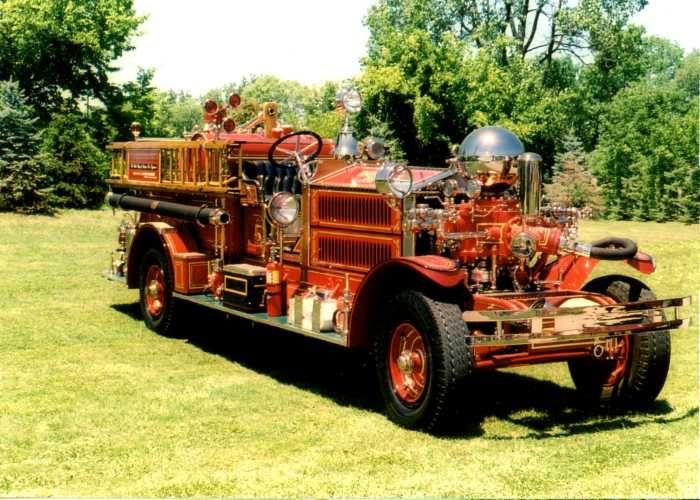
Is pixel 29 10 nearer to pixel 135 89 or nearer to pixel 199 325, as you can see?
pixel 135 89

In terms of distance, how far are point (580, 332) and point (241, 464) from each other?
251 centimetres

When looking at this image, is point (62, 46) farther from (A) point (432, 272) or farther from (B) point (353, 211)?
(A) point (432, 272)

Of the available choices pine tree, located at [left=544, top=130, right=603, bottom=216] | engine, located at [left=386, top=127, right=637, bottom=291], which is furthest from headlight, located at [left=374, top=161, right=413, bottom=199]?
pine tree, located at [left=544, top=130, right=603, bottom=216]

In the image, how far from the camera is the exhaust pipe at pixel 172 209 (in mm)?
9375

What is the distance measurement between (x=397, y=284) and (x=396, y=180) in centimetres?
80

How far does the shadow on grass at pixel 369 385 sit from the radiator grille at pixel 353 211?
124cm

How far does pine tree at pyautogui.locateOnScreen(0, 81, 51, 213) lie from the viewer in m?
24.8

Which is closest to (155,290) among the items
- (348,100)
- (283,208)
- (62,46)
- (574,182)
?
(283,208)

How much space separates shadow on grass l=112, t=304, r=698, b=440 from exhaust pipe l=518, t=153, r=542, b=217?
150 cm

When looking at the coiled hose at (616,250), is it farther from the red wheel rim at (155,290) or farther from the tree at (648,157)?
the tree at (648,157)

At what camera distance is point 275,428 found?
6672 millimetres

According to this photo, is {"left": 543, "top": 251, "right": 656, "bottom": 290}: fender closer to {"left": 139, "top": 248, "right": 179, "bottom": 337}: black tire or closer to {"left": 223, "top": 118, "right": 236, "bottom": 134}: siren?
{"left": 223, "top": 118, "right": 236, "bottom": 134}: siren

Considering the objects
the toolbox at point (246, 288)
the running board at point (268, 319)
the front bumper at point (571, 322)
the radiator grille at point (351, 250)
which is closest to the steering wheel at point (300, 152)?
the radiator grille at point (351, 250)

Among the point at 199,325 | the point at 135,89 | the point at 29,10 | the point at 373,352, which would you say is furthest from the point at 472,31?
the point at 373,352
